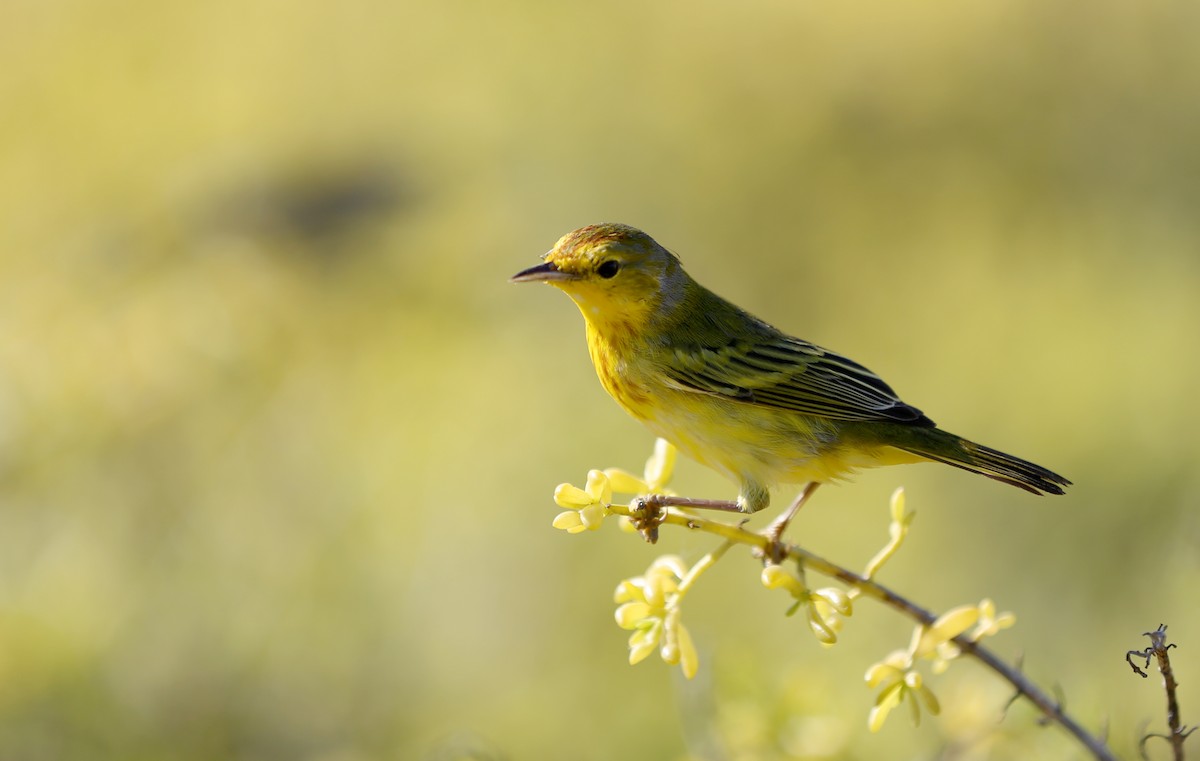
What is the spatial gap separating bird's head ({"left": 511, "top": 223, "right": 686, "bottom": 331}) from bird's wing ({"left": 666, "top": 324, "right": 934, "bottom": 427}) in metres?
0.17

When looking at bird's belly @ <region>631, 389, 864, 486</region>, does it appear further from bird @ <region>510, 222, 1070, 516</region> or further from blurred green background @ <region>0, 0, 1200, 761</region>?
blurred green background @ <region>0, 0, 1200, 761</region>

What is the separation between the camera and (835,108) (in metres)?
10.3

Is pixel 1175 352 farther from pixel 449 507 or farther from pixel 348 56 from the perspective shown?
pixel 348 56

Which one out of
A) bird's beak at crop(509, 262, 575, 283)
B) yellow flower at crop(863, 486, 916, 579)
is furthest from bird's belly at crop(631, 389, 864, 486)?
yellow flower at crop(863, 486, 916, 579)

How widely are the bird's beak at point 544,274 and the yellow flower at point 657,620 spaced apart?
96cm

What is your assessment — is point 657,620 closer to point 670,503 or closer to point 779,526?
point 670,503

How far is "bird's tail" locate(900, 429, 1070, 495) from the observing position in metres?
2.59

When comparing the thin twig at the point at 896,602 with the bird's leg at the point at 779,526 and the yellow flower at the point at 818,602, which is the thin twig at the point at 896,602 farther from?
the bird's leg at the point at 779,526

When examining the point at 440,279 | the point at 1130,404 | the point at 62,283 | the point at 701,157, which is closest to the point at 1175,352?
the point at 1130,404

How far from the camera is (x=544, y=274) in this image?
9.27ft

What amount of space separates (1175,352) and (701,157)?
14.4 feet

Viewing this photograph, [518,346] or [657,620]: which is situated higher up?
[518,346]

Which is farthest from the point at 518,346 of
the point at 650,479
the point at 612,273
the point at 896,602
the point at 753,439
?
the point at 896,602

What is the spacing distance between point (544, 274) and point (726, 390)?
1.91 ft
